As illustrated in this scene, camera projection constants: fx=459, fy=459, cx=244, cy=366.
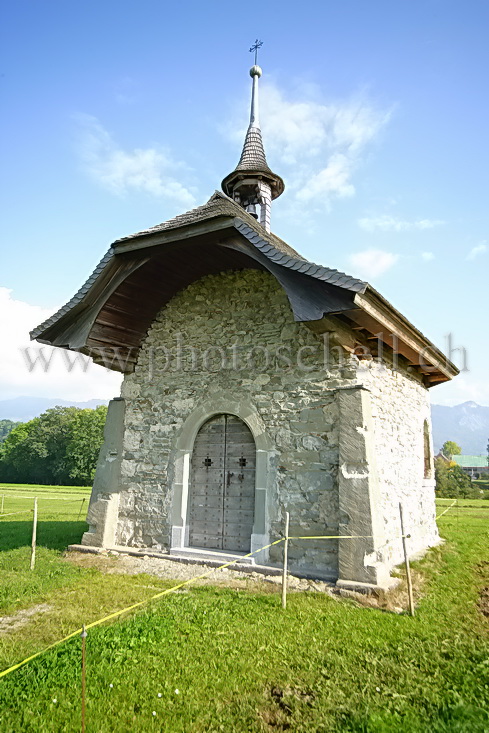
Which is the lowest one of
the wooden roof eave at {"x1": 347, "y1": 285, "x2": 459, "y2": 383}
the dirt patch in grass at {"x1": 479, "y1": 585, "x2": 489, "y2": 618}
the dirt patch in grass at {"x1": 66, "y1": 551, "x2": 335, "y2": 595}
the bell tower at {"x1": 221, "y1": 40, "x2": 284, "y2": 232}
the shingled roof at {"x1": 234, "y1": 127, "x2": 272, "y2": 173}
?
the dirt patch in grass at {"x1": 479, "y1": 585, "x2": 489, "y2": 618}

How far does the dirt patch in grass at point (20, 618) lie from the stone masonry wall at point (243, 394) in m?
2.86

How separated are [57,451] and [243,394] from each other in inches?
1829

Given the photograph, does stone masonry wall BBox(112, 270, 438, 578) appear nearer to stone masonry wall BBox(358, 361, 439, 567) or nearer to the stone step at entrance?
stone masonry wall BBox(358, 361, 439, 567)

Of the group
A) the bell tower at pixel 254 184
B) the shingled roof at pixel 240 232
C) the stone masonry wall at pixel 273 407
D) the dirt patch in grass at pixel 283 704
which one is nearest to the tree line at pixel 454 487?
the stone masonry wall at pixel 273 407

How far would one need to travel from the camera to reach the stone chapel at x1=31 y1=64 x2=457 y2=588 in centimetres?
628

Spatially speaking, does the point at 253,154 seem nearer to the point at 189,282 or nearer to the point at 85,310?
the point at 189,282

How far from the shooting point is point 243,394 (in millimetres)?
7438

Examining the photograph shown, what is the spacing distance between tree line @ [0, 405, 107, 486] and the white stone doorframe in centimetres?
4041

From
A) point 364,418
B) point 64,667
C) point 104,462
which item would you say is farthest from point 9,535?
point 364,418

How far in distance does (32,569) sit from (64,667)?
3420 mm

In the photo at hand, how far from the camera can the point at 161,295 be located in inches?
336

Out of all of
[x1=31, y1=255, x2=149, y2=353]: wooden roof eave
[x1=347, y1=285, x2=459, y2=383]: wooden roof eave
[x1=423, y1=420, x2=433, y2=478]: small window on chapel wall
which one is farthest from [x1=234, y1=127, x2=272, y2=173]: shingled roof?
[x1=423, y1=420, x2=433, y2=478]: small window on chapel wall

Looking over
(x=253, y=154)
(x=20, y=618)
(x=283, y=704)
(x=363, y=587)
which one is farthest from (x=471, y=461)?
(x=283, y=704)

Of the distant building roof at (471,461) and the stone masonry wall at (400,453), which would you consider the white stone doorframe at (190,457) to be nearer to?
the stone masonry wall at (400,453)
